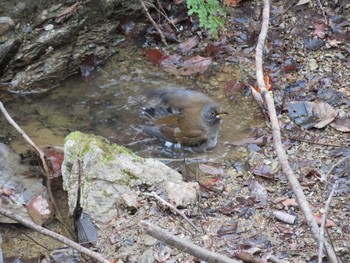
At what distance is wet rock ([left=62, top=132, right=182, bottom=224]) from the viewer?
195 inches

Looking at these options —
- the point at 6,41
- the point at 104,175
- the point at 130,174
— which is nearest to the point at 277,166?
the point at 130,174

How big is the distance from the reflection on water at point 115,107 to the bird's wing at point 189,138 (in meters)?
0.14

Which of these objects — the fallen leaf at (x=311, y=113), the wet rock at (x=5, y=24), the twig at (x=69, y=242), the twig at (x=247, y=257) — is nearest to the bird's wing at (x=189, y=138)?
the fallen leaf at (x=311, y=113)

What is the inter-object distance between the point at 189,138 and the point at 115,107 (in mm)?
1217

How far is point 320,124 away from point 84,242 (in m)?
2.77

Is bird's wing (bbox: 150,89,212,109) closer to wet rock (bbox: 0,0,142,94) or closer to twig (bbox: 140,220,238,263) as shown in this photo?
wet rock (bbox: 0,0,142,94)

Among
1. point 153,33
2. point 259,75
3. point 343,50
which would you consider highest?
point 259,75

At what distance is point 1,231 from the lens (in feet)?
17.2

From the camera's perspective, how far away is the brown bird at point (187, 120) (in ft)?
19.8

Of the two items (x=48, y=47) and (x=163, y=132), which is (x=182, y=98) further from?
(x=48, y=47)

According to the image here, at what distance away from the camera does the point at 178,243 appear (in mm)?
3355

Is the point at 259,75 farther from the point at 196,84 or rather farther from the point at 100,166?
the point at 196,84

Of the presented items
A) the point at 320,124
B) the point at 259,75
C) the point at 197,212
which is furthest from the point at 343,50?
the point at 197,212

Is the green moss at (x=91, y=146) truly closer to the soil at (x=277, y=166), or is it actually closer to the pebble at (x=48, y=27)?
the soil at (x=277, y=166)
